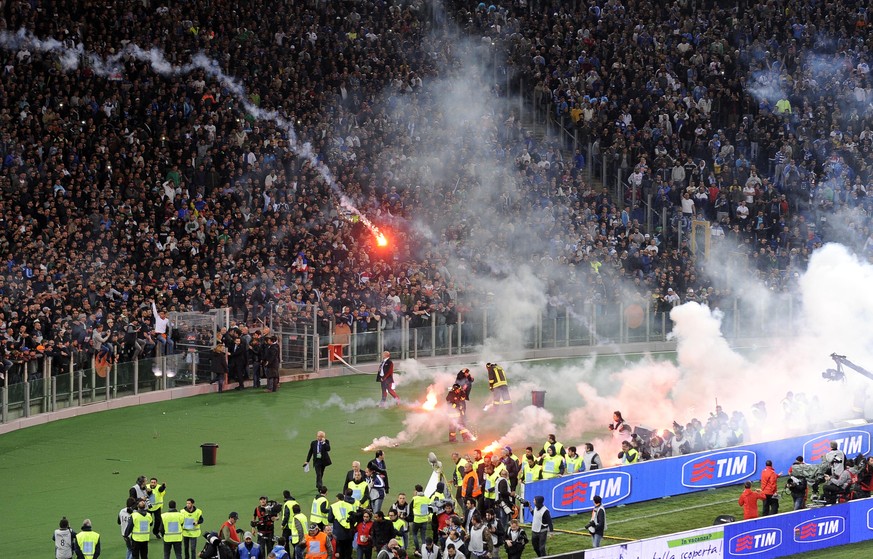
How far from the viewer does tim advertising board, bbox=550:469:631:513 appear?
26.5 m

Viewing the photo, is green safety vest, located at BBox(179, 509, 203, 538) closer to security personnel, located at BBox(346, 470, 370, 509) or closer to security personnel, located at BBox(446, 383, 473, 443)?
security personnel, located at BBox(346, 470, 370, 509)

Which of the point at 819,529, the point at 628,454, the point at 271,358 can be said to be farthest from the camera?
the point at 271,358

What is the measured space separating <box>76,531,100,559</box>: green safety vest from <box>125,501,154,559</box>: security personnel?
907mm

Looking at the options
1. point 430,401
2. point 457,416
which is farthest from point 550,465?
point 430,401

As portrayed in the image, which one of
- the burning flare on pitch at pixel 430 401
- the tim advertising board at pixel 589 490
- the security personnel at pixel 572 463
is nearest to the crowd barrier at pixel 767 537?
the tim advertising board at pixel 589 490

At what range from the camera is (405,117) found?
46.5 metres

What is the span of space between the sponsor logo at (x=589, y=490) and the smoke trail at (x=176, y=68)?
16.4 metres

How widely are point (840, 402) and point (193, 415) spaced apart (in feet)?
51.9

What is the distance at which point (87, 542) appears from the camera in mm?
22188

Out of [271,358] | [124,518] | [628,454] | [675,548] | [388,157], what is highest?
[388,157]

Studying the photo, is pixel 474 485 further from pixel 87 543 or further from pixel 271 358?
pixel 271 358

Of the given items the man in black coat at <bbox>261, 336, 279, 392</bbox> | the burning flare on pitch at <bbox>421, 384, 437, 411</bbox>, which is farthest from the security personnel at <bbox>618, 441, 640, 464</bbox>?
the man in black coat at <bbox>261, 336, 279, 392</bbox>

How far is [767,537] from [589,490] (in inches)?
157

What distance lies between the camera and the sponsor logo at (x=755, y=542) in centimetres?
2341
